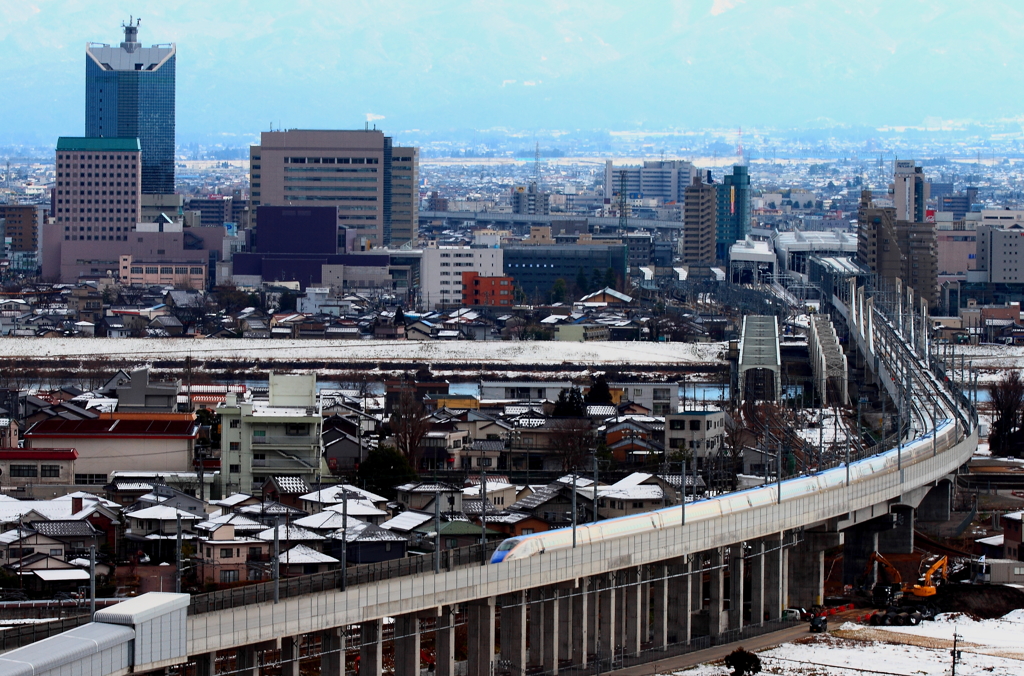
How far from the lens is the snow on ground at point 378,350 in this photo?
34406 millimetres

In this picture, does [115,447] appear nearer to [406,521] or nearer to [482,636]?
[406,521]

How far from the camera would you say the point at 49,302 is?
4597 cm

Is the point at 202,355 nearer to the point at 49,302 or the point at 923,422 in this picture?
the point at 49,302

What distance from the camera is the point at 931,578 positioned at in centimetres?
1501

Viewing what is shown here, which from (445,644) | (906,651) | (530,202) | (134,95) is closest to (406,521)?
(445,644)

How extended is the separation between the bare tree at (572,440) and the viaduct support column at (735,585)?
587 cm

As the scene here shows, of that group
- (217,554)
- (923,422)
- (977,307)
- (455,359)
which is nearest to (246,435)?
(217,554)

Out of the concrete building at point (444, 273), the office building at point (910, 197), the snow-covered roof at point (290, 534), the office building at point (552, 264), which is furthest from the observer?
the office building at point (910, 197)

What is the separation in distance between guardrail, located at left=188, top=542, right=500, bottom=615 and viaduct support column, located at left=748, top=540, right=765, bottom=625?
249cm

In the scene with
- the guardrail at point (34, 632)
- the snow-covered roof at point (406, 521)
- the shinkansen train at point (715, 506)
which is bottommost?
the snow-covered roof at point (406, 521)

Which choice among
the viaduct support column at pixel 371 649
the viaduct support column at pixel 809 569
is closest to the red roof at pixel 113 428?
the viaduct support column at pixel 809 569

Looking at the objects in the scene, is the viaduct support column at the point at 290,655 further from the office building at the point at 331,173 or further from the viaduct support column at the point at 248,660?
the office building at the point at 331,173

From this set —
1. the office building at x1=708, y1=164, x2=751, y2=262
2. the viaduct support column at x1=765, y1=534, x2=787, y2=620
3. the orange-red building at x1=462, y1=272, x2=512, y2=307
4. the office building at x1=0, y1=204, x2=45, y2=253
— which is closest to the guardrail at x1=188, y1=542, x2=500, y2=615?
the viaduct support column at x1=765, y1=534, x2=787, y2=620

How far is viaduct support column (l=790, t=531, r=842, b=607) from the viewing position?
47.7 feet
